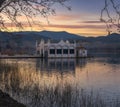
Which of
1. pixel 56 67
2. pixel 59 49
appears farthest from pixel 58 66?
pixel 59 49

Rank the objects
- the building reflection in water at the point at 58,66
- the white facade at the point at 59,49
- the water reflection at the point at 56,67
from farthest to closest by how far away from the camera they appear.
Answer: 1. the white facade at the point at 59,49
2. the water reflection at the point at 56,67
3. the building reflection in water at the point at 58,66

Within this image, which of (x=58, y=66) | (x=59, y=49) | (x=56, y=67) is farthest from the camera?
(x=59, y=49)

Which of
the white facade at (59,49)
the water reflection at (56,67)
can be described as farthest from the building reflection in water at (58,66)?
the white facade at (59,49)

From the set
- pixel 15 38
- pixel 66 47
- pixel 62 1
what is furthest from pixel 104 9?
pixel 66 47

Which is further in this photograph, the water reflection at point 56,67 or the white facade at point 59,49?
the white facade at point 59,49

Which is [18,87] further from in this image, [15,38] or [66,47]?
[66,47]

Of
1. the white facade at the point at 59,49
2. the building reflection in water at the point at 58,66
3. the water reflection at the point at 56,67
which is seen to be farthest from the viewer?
the white facade at the point at 59,49

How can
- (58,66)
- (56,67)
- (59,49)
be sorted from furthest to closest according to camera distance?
(59,49)
(58,66)
(56,67)

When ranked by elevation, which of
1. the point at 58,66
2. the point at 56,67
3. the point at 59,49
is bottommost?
the point at 59,49

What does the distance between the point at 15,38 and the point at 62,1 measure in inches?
119

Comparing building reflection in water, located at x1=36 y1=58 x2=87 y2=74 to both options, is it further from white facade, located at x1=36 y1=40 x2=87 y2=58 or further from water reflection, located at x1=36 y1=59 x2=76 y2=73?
white facade, located at x1=36 y1=40 x2=87 y2=58

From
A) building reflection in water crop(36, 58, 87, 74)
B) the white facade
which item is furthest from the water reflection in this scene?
the white facade

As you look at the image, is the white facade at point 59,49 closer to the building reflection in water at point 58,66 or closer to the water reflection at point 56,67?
the building reflection in water at point 58,66

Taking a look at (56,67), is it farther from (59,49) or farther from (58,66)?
(59,49)
